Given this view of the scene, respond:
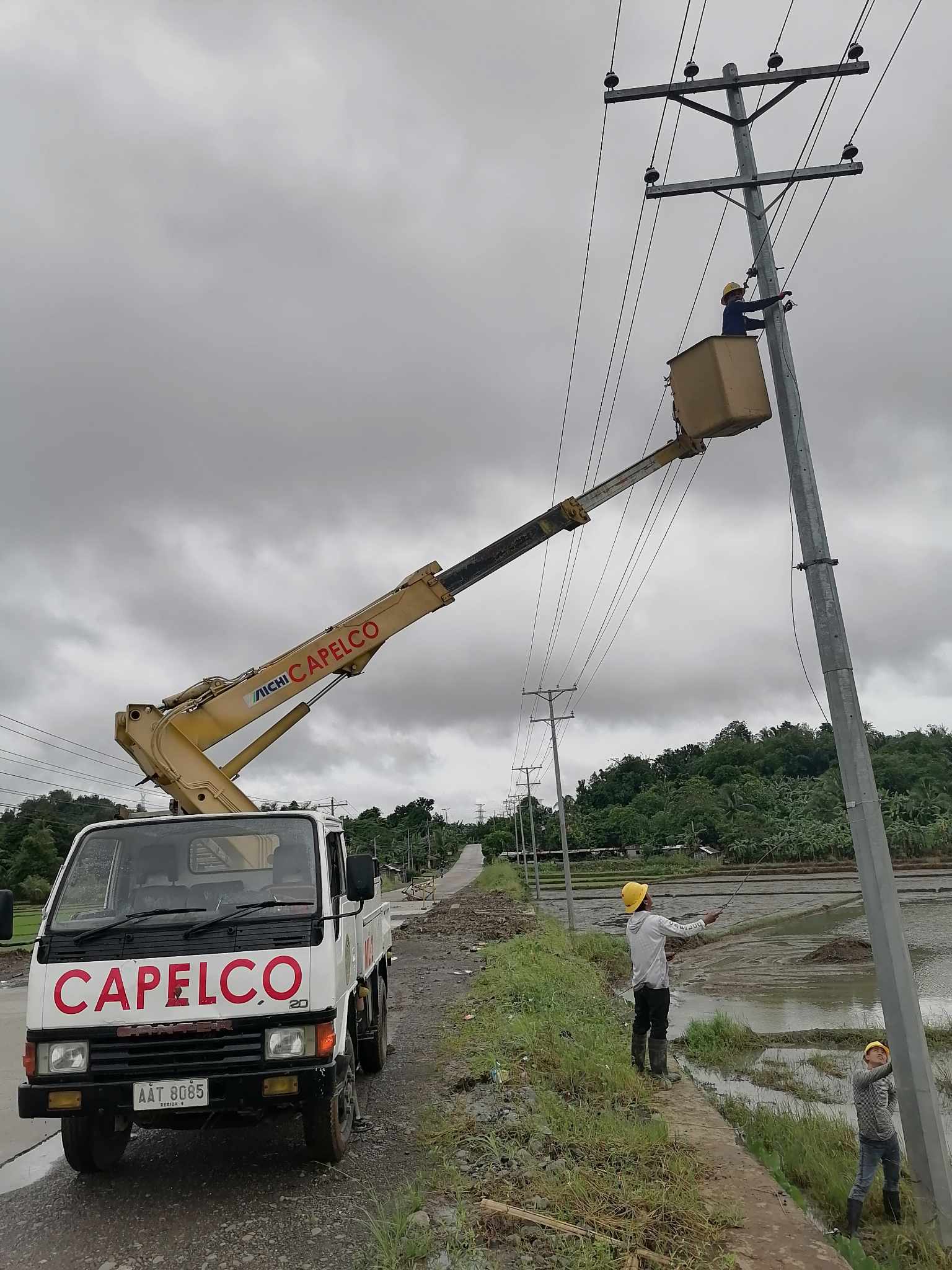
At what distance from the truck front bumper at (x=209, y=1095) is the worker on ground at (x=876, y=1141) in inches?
141

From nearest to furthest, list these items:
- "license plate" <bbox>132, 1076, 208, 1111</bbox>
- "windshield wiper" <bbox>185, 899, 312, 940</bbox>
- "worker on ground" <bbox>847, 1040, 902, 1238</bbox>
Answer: "license plate" <bbox>132, 1076, 208, 1111</bbox> < "windshield wiper" <bbox>185, 899, 312, 940</bbox> < "worker on ground" <bbox>847, 1040, 902, 1238</bbox>

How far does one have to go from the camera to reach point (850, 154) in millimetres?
6660

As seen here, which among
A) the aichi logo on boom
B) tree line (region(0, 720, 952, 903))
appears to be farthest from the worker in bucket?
tree line (region(0, 720, 952, 903))

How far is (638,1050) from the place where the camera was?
777 centimetres

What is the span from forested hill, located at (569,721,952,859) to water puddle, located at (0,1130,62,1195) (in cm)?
4967

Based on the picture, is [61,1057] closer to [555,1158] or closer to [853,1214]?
[555,1158]

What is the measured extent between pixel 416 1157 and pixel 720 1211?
2.00 metres

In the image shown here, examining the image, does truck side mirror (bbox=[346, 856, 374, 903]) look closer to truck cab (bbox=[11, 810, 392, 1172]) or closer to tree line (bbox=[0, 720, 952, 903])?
truck cab (bbox=[11, 810, 392, 1172])

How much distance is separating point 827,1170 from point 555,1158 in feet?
7.72

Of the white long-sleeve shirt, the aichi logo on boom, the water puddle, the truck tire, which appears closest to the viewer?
the water puddle

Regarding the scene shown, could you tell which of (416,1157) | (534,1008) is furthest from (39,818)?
(416,1157)

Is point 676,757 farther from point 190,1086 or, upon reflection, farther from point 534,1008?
point 190,1086

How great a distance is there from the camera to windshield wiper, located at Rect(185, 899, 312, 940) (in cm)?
484

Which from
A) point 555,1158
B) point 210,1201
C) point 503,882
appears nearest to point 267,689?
point 210,1201
